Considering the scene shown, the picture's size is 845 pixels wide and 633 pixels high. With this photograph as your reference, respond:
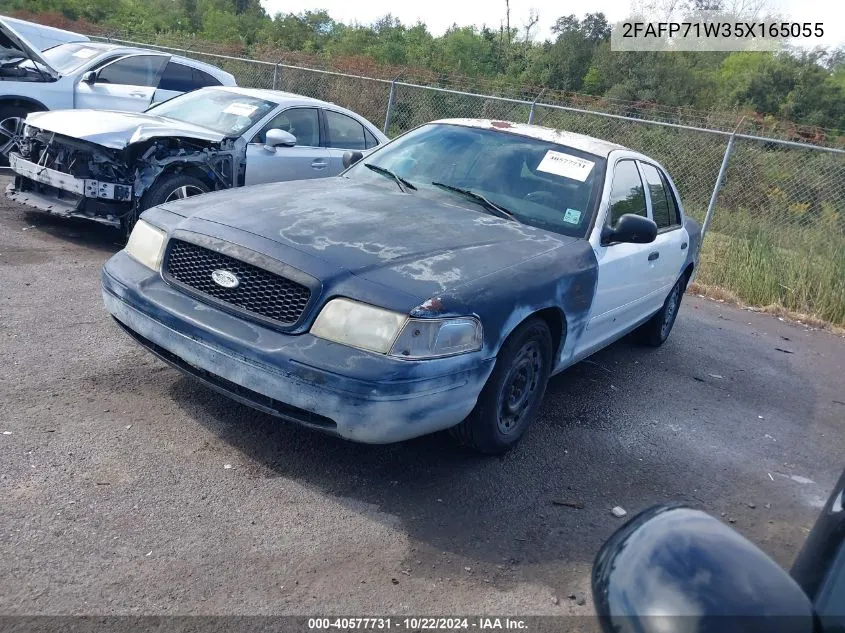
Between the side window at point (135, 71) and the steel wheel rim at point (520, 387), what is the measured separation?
8341 mm

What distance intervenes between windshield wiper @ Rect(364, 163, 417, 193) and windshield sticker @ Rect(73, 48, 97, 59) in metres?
7.22

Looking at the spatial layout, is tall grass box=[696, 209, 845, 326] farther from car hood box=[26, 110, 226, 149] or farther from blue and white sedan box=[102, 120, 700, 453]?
car hood box=[26, 110, 226, 149]

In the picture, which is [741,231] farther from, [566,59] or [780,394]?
[566,59]

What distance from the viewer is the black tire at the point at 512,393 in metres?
3.95

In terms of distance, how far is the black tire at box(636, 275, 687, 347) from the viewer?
6.78m

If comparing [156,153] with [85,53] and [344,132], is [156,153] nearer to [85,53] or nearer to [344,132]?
[344,132]

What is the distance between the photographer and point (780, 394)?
21.1 ft

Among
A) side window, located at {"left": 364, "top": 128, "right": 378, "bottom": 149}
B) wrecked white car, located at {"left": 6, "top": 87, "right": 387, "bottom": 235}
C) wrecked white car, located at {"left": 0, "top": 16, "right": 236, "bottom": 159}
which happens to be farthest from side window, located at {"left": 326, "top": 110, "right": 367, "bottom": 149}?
wrecked white car, located at {"left": 0, "top": 16, "right": 236, "bottom": 159}

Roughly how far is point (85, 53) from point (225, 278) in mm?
8911

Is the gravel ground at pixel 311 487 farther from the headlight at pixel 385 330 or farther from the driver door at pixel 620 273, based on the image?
the headlight at pixel 385 330

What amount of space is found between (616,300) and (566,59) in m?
29.8

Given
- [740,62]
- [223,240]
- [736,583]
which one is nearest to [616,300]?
[223,240]

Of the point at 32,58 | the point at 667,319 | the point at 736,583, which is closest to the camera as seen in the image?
the point at 736,583

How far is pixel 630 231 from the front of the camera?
474cm
